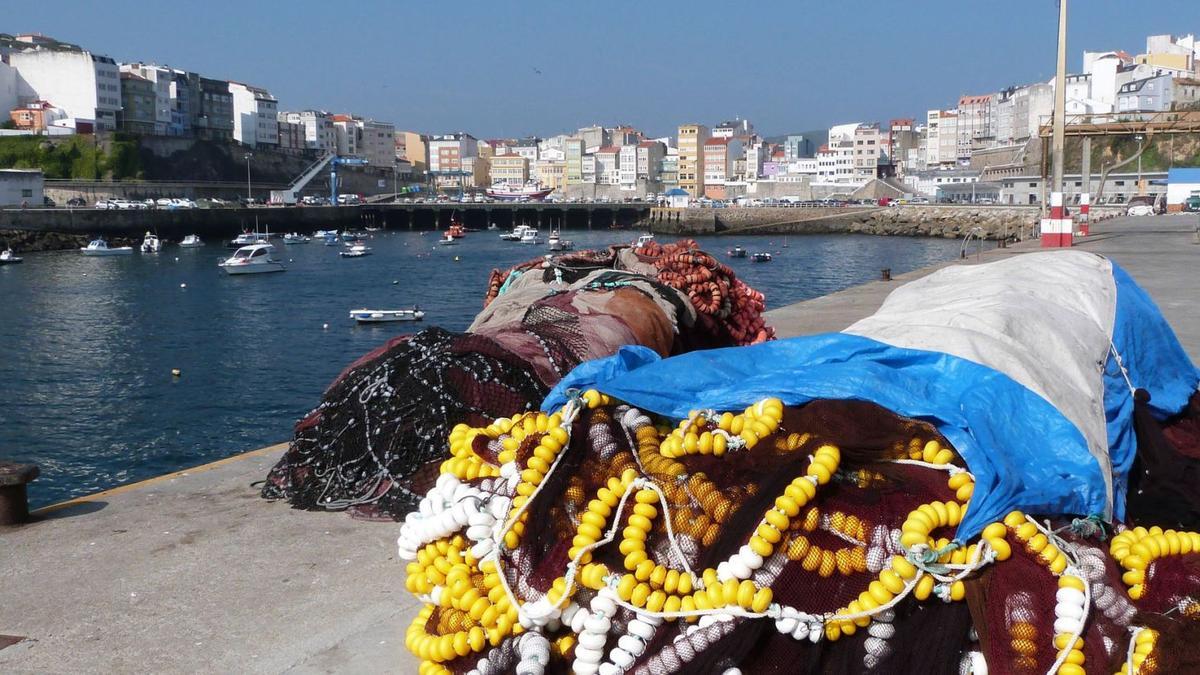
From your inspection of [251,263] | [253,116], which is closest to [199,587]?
[251,263]

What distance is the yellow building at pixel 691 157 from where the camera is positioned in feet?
500

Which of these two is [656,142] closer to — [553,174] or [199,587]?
[553,174]

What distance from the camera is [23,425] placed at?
1953 centimetres

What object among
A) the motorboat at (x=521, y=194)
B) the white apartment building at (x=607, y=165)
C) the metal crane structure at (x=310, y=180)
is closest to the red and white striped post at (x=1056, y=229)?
the metal crane structure at (x=310, y=180)

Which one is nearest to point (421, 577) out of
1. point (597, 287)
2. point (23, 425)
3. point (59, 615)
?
point (59, 615)

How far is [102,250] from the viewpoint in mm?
63469

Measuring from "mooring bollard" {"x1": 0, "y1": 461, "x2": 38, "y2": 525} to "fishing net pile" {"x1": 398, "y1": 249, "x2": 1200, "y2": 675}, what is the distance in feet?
9.06

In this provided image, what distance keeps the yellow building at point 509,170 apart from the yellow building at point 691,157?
29030mm

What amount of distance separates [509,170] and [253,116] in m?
45.8

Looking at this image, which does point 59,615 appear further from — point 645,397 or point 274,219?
point 274,219

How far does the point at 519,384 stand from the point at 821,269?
166ft

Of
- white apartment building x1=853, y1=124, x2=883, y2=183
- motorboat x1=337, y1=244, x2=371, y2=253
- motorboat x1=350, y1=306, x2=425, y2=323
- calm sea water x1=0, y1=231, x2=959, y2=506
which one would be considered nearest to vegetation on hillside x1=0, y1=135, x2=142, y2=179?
calm sea water x1=0, y1=231, x2=959, y2=506

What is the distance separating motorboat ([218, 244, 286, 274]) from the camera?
Result: 5131cm

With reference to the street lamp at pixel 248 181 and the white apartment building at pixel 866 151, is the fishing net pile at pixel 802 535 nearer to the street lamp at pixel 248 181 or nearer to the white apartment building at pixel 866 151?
the street lamp at pixel 248 181
